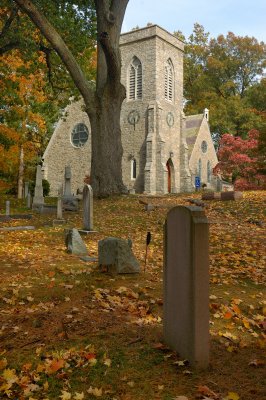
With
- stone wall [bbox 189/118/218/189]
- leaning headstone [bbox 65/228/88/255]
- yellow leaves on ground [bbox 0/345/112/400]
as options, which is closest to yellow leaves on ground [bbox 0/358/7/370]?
yellow leaves on ground [bbox 0/345/112/400]

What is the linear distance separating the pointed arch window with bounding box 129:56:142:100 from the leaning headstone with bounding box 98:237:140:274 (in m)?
26.8

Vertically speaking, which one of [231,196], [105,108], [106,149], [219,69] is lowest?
[231,196]

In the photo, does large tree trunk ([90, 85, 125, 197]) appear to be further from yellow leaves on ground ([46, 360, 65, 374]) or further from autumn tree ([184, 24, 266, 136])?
autumn tree ([184, 24, 266, 136])

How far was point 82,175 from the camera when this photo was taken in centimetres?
3444

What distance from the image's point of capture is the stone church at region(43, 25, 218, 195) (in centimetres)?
3055

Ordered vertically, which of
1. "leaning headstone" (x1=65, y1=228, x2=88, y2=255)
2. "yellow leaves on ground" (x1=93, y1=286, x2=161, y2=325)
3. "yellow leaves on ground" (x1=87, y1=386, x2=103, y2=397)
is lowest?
"yellow leaves on ground" (x1=87, y1=386, x2=103, y2=397)

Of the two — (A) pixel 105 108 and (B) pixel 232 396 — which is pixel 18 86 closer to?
(A) pixel 105 108

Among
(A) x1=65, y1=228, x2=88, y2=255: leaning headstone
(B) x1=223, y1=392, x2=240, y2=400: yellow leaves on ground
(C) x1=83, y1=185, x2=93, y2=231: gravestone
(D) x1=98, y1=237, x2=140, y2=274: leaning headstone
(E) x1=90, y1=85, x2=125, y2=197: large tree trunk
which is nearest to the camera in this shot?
(B) x1=223, y1=392, x2=240, y2=400: yellow leaves on ground

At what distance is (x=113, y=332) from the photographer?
4.07 m

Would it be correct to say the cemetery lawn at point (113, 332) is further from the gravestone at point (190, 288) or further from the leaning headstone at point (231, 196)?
the leaning headstone at point (231, 196)

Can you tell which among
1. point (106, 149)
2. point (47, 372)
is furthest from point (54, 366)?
point (106, 149)

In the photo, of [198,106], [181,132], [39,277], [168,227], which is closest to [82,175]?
[181,132]

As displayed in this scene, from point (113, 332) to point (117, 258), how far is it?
91.6 inches

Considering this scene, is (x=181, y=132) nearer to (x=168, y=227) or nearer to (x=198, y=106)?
(x=198, y=106)
